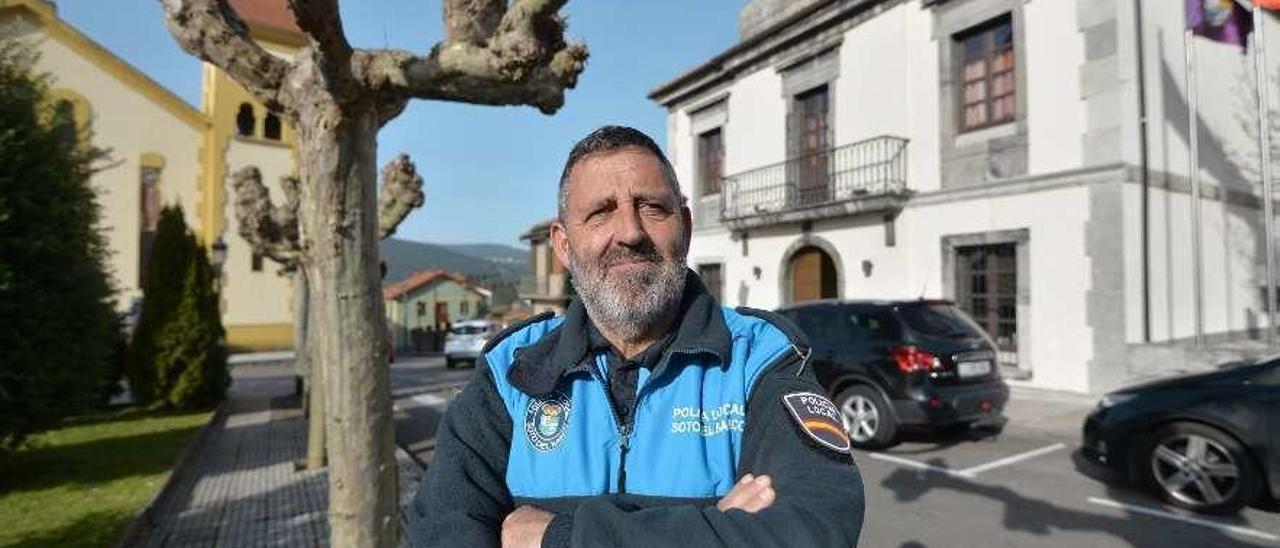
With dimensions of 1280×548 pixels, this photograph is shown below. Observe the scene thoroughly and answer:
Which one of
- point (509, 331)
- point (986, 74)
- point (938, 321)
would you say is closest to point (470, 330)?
point (986, 74)

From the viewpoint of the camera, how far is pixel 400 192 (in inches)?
281

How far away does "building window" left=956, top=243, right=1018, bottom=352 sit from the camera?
11.8m

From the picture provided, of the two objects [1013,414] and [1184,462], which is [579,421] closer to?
[1184,462]

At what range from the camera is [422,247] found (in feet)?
626

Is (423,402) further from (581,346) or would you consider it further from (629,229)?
(629,229)

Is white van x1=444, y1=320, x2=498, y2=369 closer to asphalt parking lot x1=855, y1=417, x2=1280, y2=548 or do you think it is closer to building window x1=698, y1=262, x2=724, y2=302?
building window x1=698, y1=262, x2=724, y2=302

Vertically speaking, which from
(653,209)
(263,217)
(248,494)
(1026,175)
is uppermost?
(1026,175)

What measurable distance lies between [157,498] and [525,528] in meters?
6.05

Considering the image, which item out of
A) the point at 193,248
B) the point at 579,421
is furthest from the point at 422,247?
the point at 579,421

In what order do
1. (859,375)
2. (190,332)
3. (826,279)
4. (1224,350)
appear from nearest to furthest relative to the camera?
(859,375)
(1224,350)
(190,332)
(826,279)

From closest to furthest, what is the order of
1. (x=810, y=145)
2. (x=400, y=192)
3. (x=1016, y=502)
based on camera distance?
(x=1016, y=502) → (x=400, y=192) → (x=810, y=145)

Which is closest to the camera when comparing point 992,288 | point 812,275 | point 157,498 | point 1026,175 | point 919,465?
point 157,498

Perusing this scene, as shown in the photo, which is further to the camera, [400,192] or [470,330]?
[470,330]

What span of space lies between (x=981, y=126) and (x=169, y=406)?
14696mm
